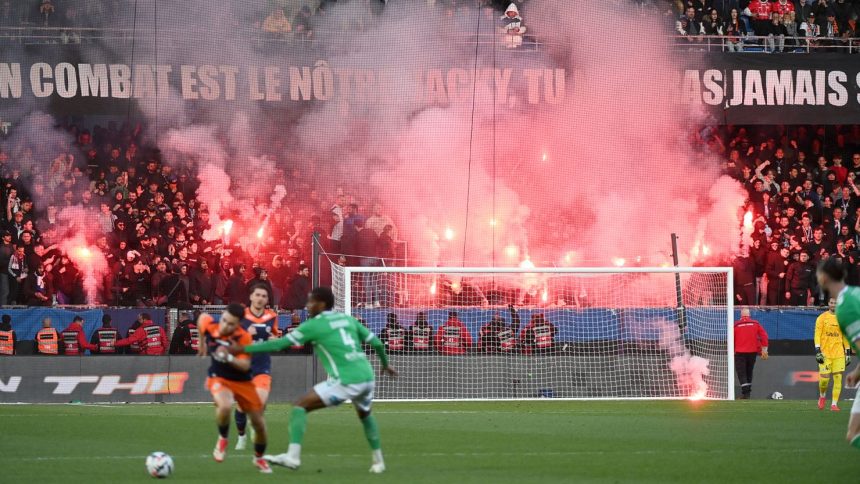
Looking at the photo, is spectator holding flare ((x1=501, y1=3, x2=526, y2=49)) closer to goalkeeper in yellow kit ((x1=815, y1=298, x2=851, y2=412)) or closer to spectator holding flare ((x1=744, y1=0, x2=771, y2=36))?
spectator holding flare ((x1=744, y1=0, x2=771, y2=36))

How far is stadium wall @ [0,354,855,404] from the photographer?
66.4 ft

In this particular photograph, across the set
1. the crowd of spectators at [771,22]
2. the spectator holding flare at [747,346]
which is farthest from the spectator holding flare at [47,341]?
the crowd of spectators at [771,22]

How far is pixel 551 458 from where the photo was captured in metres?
11.2

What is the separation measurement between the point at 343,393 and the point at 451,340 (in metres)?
10.9

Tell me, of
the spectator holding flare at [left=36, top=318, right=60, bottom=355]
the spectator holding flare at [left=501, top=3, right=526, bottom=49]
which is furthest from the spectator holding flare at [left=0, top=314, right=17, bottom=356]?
the spectator holding flare at [left=501, top=3, right=526, bottom=49]

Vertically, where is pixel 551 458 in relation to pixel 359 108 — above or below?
below

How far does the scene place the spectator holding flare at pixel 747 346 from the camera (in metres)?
21.3

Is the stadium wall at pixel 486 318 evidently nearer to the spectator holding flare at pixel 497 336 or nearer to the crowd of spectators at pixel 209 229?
the spectator holding flare at pixel 497 336

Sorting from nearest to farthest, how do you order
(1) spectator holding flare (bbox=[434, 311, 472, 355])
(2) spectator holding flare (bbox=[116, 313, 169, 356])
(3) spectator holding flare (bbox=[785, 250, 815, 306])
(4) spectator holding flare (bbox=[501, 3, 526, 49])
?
(1) spectator holding flare (bbox=[434, 311, 472, 355]), (2) spectator holding flare (bbox=[116, 313, 169, 356]), (3) spectator holding flare (bbox=[785, 250, 815, 306]), (4) spectator holding flare (bbox=[501, 3, 526, 49])

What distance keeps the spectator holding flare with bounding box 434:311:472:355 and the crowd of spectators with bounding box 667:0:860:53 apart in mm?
9022

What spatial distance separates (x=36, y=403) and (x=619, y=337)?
32.4 feet

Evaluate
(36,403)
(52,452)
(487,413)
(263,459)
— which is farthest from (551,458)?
(36,403)

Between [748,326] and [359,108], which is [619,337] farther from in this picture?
[359,108]

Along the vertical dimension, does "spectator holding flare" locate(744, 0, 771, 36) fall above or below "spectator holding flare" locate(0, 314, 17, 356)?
above
